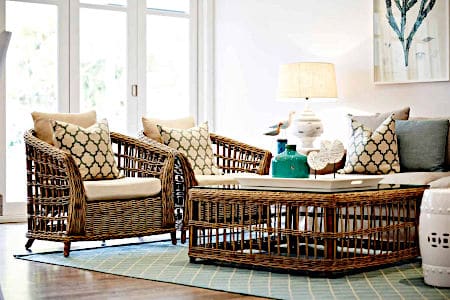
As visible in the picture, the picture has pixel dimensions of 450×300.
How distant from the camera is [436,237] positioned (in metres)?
3.59

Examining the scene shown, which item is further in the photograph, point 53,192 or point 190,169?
point 190,169

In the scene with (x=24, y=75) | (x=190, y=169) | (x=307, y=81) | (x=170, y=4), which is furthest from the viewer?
(x=170, y=4)

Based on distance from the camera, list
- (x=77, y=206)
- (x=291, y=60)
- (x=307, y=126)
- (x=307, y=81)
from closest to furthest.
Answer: (x=77, y=206)
(x=307, y=81)
(x=307, y=126)
(x=291, y=60)

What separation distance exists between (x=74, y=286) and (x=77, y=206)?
3.09 ft

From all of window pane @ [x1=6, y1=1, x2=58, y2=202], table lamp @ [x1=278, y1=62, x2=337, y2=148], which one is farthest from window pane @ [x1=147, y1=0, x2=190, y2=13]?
table lamp @ [x1=278, y1=62, x2=337, y2=148]

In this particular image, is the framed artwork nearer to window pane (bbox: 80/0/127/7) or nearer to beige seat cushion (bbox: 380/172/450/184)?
beige seat cushion (bbox: 380/172/450/184)

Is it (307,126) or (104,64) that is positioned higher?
(104,64)

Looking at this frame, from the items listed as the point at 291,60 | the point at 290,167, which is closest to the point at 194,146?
the point at 290,167

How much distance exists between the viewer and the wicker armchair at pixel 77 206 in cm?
457

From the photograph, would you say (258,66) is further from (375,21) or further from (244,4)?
(375,21)

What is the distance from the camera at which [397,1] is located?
19.1ft

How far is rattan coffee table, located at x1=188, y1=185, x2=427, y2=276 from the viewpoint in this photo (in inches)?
151

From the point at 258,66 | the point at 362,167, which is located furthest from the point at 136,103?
the point at 362,167

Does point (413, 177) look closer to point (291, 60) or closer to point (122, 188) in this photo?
point (122, 188)
